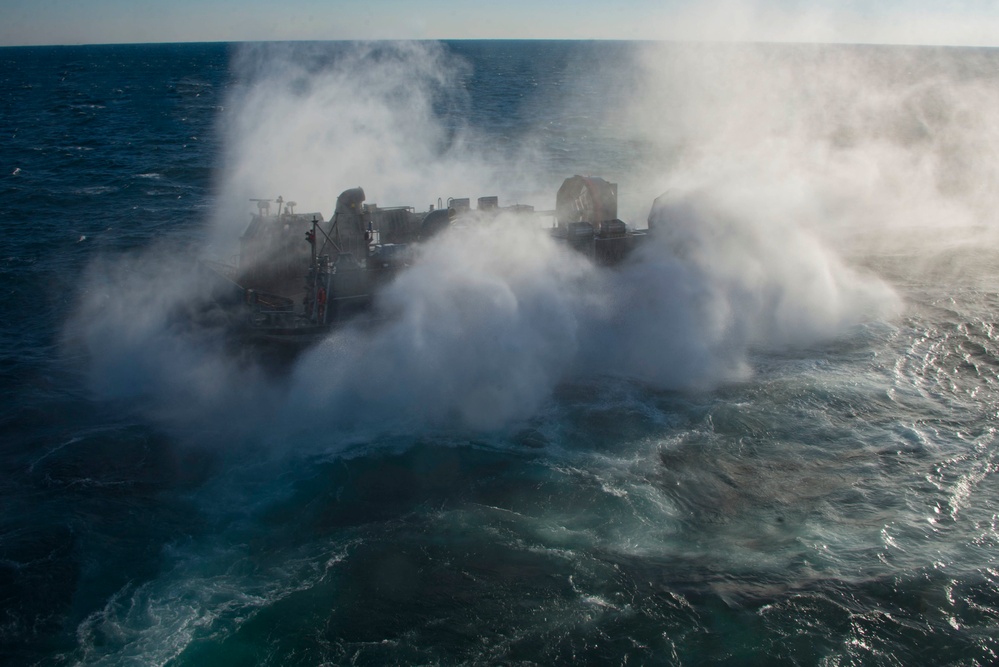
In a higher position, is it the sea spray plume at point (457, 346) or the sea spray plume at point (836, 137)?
the sea spray plume at point (836, 137)

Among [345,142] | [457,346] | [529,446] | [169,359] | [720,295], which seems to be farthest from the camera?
[345,142]

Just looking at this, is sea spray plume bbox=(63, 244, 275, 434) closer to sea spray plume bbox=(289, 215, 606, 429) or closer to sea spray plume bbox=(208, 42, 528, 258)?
sea spray plume bbox=(289, 215, 606, 429)

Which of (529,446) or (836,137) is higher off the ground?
(836,137)

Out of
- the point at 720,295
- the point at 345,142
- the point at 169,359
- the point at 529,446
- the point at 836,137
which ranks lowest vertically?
the point at 529,446

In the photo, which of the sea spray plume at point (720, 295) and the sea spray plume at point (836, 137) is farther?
the sea spray plume at point (836, 137)

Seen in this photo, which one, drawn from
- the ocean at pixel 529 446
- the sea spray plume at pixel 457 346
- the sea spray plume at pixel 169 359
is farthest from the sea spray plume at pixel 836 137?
the sea spray plume at pixel 169 359

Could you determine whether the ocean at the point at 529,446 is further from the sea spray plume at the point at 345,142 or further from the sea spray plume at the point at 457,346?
the sea spray plume at the point at 345,142

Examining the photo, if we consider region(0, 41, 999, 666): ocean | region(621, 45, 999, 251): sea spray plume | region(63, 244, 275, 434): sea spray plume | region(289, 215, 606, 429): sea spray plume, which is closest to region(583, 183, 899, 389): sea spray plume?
region(0, 41, 999, 666): ocean

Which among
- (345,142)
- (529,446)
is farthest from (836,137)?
(529,446)

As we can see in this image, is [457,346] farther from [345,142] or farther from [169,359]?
[345,142]
